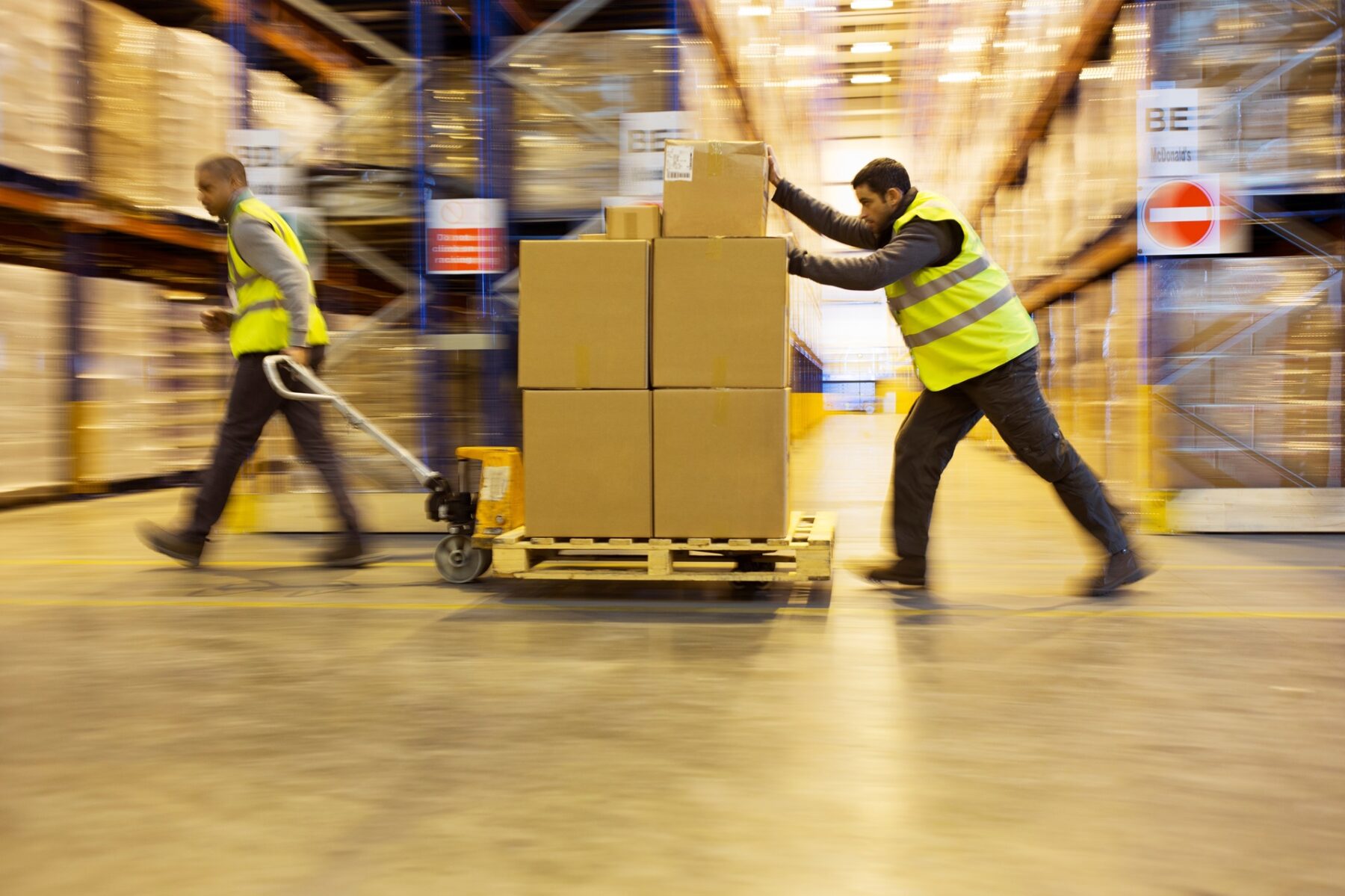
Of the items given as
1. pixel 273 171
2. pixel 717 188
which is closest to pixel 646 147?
pixel 717 188

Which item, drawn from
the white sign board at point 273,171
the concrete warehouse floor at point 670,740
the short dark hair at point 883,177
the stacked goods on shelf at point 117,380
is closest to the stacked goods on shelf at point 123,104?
the stacked goods on shelf at point 117,380

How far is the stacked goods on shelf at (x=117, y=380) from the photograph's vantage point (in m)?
7.99

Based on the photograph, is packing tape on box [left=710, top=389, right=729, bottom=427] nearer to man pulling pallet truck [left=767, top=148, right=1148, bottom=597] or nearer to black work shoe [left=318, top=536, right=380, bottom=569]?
man pulling pallet truck [left=767, top=148, right=1148, bottom=597]

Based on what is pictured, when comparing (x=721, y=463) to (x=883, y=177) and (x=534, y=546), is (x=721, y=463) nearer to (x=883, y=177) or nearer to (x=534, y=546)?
(x=534, y=546)

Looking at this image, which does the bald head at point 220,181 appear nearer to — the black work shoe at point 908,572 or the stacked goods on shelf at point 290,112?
the stacked goods on shelf at point 290,112

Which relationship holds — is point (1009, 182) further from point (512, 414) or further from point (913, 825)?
point (913, 825)

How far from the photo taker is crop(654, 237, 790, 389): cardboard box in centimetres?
397

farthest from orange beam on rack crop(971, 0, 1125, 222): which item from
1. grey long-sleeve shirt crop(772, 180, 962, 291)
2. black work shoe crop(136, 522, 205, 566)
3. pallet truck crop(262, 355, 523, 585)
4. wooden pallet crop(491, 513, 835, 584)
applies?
black work shoe crop(136, 522, 205, 566)

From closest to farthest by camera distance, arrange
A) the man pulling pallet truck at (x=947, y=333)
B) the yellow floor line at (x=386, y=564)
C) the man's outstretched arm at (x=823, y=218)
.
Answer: the man pulling pallet truck at (x=947, y=333) → the man's outstretched arm at (x=823, y=218) → the yellow floor line at (x=386, y=564)

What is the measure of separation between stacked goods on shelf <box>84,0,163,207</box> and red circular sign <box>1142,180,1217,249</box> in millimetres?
6931

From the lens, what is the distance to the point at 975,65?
14.5 metres

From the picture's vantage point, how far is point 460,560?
15.0 feet

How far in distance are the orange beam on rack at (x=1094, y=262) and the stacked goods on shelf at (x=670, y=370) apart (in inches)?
120

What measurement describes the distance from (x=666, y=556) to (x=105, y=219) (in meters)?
5.82
